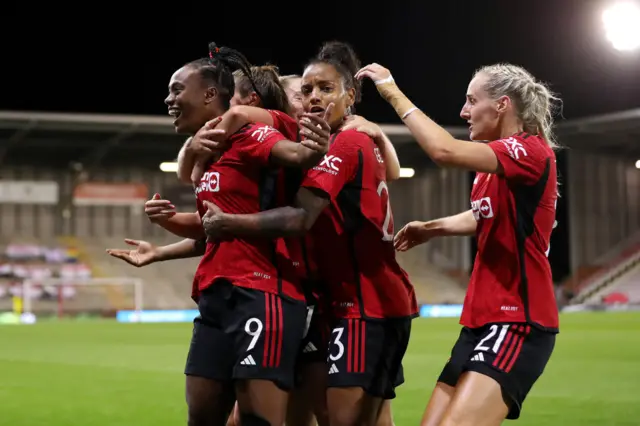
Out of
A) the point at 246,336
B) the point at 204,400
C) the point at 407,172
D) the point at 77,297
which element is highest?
the point at 246,336

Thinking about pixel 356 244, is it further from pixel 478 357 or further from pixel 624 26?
pixel 624 26

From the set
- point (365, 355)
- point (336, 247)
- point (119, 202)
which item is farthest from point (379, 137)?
point (119, 202)

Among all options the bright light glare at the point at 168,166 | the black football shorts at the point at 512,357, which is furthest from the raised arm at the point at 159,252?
the bright light glare at the point at 168,166

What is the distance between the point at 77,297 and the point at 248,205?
118ft

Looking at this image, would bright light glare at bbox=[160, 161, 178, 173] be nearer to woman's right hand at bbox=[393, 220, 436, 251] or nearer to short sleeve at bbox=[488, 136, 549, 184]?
woman's right hand at bbox=[393, 220, 436, 251]

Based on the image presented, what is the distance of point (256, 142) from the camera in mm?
4113

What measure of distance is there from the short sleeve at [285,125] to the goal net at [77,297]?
33836 millimetres

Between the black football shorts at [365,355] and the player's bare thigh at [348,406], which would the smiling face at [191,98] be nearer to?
the black football shorts at [365,355]

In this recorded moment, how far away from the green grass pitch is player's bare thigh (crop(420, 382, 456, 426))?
3.27 meters

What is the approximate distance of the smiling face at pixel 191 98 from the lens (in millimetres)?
4320

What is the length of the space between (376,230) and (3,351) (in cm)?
1359

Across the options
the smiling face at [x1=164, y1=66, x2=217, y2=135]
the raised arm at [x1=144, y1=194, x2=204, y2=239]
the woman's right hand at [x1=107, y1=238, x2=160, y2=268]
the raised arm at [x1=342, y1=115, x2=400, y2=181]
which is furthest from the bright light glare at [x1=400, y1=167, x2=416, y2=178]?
the smiling face at [x1=164, y1=66, x2=217, y2=135]

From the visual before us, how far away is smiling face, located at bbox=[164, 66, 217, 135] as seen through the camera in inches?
170

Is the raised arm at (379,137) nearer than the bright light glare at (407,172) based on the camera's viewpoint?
Yes
